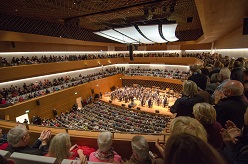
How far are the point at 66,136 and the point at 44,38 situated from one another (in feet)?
49.4

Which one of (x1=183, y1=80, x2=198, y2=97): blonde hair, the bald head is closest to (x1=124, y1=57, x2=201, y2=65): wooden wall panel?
(x1=183, y1=80, x2=198, y2=97): blonde hair

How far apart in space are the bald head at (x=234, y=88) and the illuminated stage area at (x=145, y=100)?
1263 centimetres

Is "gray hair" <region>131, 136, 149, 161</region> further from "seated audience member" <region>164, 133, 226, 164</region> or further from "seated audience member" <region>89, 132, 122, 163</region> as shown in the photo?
"seated audience member" <region>164, 133, 226, 164</region>

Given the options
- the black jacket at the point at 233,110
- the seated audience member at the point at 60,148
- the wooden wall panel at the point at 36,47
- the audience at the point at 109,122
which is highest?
the wooden wall panel at the point at 36,47

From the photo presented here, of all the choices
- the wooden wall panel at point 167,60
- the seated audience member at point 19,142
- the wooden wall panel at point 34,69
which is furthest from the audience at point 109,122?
the wooden wall panel at point 167,60

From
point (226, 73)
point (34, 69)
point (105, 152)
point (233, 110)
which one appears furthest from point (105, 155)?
point (34, 69)

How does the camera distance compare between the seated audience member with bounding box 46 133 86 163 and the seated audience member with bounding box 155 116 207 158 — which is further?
the seated audience member with bounding box 46 133 86 163

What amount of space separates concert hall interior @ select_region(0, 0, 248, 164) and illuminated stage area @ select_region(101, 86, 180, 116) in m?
0.12

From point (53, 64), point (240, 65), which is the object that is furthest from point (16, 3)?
point (240, 65)

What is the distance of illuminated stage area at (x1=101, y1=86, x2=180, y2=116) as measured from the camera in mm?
16031

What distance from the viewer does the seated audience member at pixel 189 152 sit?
0.89 meters

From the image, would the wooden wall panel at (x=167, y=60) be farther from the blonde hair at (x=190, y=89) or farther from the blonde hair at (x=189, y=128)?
the blonde hair at (x=189, y=128)

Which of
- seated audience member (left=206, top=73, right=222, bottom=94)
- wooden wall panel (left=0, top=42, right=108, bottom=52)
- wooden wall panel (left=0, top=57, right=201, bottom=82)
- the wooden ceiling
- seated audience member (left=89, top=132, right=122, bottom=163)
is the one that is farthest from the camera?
wooden wall panel (left=0, top=42, right=108, bottom=52)

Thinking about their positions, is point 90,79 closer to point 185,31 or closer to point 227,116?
point 185,31
